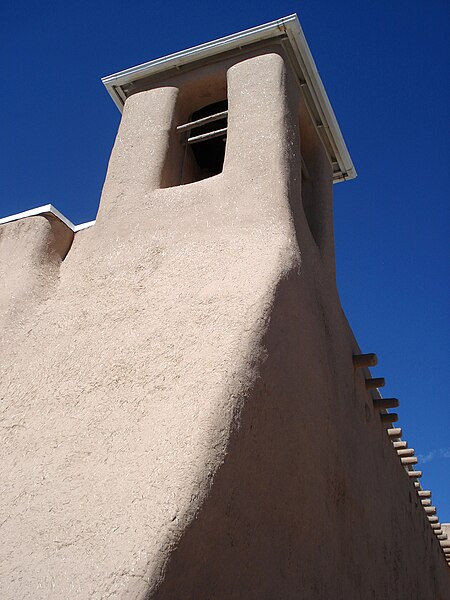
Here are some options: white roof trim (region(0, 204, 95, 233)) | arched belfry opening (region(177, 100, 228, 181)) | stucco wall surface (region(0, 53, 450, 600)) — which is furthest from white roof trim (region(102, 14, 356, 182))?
white roof trim (region(0, 204, 95, 233))

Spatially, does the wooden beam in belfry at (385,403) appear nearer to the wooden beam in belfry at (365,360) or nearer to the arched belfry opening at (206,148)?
the wooden beam in belfry at (365,360)

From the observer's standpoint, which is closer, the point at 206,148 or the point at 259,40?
the point at 259,40

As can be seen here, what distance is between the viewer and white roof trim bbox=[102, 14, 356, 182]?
5.27m

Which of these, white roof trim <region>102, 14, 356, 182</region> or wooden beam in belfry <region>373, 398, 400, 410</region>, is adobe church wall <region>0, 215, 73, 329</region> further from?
wooden beam in belfry <region>373, 398, 400, 410</region>

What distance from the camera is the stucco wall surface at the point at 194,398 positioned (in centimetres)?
253

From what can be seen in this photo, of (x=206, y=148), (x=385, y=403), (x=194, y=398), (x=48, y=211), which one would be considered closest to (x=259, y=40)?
(x=206, y=148)

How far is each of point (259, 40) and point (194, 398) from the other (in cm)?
366

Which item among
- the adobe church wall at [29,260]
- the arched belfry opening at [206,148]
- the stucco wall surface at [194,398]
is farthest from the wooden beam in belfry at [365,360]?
the adobe church wall at [29,260]

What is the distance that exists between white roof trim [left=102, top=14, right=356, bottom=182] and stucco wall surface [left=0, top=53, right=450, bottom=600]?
0.29 m

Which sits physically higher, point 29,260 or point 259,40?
point 259,40

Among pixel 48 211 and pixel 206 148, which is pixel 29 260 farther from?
pixel 206 148

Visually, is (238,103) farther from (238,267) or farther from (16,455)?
(16,455)

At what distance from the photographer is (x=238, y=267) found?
3.59 metres

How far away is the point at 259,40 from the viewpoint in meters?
5.35
